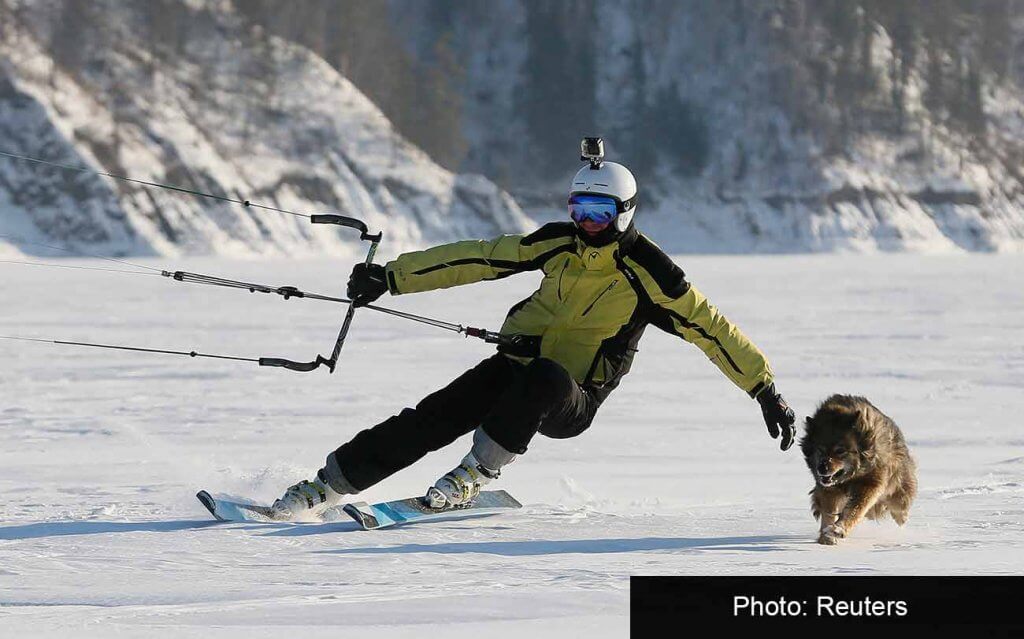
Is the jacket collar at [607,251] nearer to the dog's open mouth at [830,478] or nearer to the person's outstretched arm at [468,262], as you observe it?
the person's outstretched arm at [468,262]

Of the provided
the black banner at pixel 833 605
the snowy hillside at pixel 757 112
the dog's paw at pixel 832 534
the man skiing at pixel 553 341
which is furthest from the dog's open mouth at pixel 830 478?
the snowy hillside at pixel 757 112

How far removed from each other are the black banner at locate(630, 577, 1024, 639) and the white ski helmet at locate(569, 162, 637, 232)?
1578 mm

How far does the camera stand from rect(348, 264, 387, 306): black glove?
5.43 metres

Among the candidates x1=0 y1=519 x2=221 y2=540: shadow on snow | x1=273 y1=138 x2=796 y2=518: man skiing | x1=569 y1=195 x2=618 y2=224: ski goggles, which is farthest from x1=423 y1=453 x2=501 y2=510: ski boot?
A: x1=569 y1=195 x2=618 y2=224: ski goggles

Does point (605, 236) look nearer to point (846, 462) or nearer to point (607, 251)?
point (607, 251)

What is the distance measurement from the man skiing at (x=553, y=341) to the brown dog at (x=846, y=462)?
6.6 inches

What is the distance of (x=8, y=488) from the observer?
6.27m

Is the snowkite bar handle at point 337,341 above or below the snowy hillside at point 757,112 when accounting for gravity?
below

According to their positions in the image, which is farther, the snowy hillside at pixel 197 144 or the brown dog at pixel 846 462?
the snowy hillside at pixel 197 144

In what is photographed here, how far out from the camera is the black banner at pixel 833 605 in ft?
11.7

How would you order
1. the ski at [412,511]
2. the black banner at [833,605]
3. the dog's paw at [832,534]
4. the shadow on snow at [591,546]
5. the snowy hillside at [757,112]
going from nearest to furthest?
the black banner at [833,605]
the shadow on snow at [591,546]
the dog's paw at [832,534]
the ski at [412,511]
the snowy hillside at [757,112]

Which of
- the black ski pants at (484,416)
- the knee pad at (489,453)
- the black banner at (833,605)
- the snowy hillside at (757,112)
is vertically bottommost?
the black banner at (833,605)

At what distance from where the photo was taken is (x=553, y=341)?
18.2 feet

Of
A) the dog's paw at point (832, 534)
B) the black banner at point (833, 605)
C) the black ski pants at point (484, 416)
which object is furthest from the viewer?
the black ski pants at point (484, 416)
